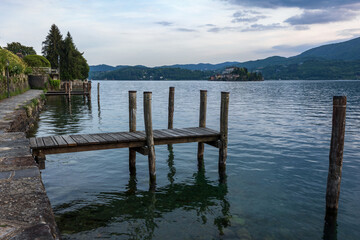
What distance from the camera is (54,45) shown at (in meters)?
78.4

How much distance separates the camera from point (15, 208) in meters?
4.59

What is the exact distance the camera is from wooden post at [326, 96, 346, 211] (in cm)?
715

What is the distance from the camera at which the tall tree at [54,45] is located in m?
78.4

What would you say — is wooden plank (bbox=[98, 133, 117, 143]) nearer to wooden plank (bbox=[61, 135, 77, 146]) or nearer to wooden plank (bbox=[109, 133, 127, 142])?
wooden plank (bbox=[109, 133, 127, 142])

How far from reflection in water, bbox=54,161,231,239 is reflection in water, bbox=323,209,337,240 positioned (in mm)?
2384

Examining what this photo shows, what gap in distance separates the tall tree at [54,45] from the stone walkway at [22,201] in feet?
258

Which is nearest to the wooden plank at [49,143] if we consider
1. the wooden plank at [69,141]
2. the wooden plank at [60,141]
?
the wooden plank at [60,141]

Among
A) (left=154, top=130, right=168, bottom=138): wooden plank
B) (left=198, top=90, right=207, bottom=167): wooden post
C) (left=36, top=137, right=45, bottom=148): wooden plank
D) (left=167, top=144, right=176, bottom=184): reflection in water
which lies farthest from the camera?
(left=198, top=90, right=207, bottom=167): wooden post

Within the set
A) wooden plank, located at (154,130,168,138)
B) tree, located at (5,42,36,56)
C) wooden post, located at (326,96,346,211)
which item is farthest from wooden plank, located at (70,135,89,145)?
tree, located at (5,42,36,56)

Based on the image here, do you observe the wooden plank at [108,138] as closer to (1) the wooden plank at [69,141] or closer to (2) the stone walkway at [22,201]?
(1) the wooden plank at [69,141]

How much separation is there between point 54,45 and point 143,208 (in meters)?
79.8

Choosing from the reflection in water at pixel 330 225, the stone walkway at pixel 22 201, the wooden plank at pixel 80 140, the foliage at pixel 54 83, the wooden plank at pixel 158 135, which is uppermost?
the foliage at pixel 54 83

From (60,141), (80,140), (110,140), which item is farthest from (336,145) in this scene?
(60,141)

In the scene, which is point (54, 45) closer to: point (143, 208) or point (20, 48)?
point (20, 48)
